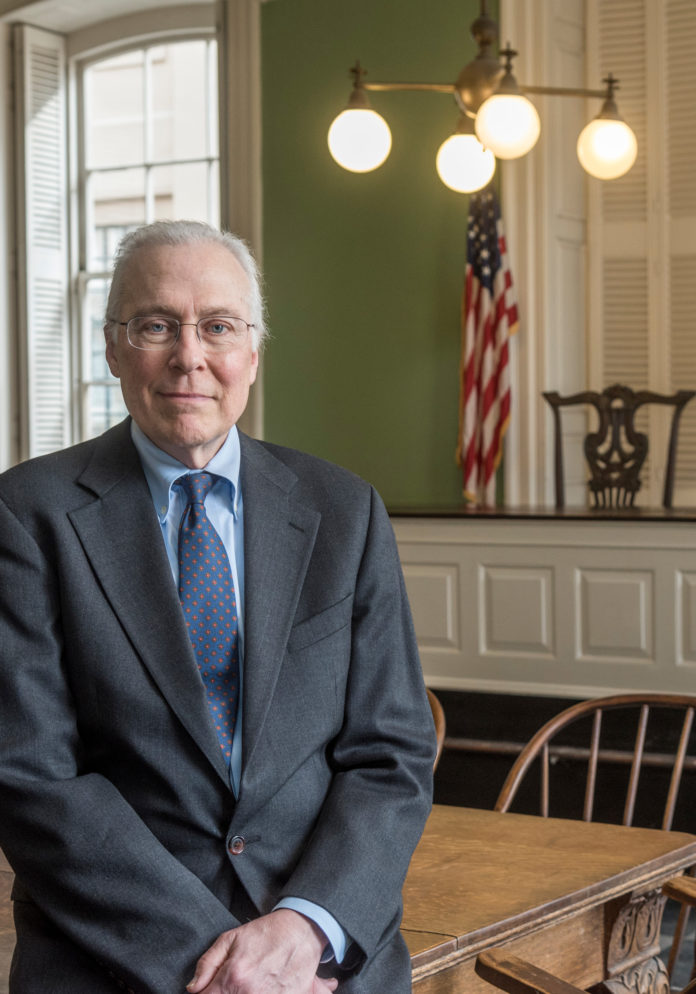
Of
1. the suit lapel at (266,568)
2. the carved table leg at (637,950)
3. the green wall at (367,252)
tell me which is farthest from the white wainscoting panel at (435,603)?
the suit lapel at (266,568)

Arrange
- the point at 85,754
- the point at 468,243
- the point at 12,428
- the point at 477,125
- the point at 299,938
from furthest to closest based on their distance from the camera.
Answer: the point at 12,428 → the point at 468,243 → the point at 477,125 → the point at 85,754 → the point at 299,938

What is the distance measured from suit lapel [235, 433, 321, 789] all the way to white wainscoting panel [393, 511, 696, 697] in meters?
3.36

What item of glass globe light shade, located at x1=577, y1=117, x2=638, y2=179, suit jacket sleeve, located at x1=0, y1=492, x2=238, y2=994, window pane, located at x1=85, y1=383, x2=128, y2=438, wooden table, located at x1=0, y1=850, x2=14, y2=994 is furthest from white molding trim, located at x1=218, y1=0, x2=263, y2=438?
suit jacket sleeve, located at x1=0, y1=492, x2=238, y2=994

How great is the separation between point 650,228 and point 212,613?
5.56 meters

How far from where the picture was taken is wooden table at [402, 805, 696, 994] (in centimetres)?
149

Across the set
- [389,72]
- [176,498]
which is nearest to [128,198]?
[389,72]

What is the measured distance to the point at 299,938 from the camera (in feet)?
4.25

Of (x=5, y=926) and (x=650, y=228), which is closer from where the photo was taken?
(x=5, y=926)

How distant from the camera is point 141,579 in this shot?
4.65 ft

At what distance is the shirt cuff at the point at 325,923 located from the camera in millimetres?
1317

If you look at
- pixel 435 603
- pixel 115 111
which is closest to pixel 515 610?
pixel 435 603

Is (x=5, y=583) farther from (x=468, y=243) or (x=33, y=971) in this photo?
(x=468, y=243)

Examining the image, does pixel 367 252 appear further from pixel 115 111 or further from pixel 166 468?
pixel 166 468

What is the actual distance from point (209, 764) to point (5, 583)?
0.29 meters
